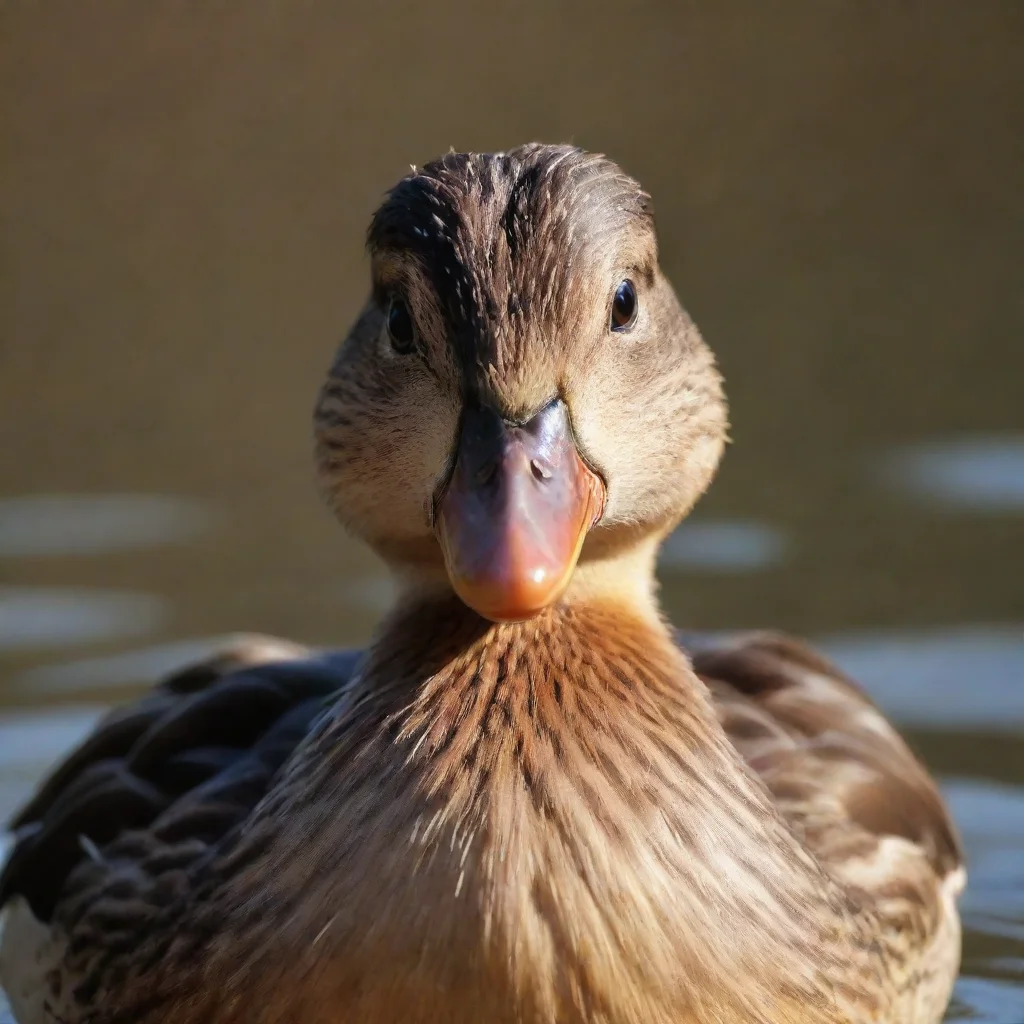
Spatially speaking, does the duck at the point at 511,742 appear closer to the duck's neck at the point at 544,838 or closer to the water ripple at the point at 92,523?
the duck's neck at the point at 544,838

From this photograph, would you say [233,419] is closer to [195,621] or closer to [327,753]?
[195,621]

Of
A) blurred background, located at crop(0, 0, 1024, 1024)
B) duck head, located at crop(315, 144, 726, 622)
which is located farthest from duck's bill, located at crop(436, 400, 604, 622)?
blurred background, located at crop(0, 0, 1024, 1024)

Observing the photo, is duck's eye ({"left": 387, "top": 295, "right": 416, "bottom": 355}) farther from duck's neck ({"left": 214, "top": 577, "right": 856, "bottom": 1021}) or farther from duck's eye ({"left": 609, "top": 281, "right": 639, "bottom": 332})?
duck's neck ({"left": 214, "top": 577, "right": 856, "bottom": 1021})

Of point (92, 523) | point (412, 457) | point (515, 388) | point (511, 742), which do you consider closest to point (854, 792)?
point (511, 742)

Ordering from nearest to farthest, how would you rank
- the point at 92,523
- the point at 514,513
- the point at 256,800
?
the point at 514,513
the point at 256,800
the point at 92,523

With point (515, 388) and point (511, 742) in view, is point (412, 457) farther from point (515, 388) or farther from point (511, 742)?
point (511, 742)

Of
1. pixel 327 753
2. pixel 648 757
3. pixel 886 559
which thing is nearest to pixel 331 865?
pixel 327 753

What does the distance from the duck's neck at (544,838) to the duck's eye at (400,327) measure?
1.38ft

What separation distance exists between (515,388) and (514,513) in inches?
8.3

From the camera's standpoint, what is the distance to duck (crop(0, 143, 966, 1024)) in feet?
9.92

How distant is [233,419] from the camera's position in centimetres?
783

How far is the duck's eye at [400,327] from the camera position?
10.9 feet

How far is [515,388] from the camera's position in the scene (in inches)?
119

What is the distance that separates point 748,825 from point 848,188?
570 centimetres
